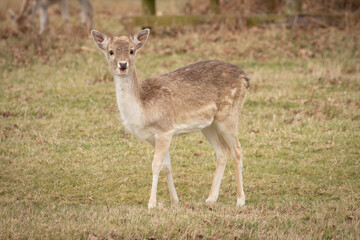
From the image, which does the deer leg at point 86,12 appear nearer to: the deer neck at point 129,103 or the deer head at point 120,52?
the deer head at point 120,52

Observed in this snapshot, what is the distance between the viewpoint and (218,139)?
7738 millimetres

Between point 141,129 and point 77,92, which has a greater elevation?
point 141,129

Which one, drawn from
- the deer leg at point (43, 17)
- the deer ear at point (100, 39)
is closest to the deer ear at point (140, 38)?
the deer ear at point (100, 39)

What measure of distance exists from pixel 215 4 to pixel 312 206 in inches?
430

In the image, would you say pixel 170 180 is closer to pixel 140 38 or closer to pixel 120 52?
pixel 120 52

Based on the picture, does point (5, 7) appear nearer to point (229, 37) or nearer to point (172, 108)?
point (229, 37)

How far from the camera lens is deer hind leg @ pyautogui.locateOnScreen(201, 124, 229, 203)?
7453 millimetres

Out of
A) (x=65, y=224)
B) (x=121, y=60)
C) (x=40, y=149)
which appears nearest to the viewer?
(x=65, y=224)

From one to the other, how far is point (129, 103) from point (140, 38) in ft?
3.09

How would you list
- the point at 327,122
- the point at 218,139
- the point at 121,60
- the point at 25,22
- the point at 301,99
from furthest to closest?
the point at 25,22 → the point at 301,99 → the point at 327,122 → the point at 218,139 → the point at 121,60

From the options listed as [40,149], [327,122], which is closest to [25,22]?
[40,149]

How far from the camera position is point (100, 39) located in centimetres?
721

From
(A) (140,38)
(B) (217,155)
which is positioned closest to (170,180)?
(B) (217,155)

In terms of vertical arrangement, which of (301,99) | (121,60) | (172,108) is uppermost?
(121,60)
